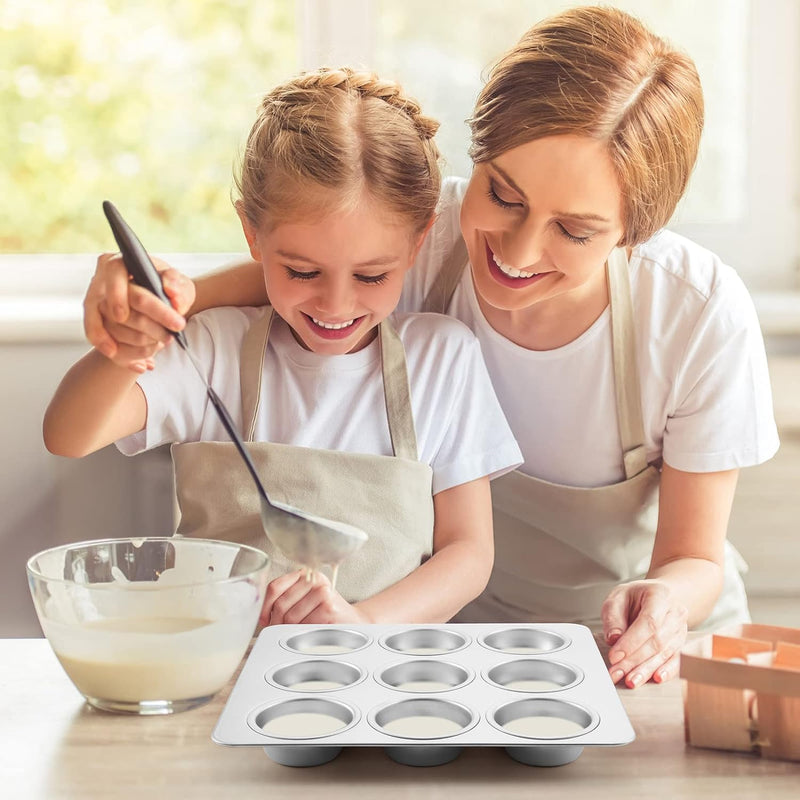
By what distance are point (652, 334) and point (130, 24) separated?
1347 mm

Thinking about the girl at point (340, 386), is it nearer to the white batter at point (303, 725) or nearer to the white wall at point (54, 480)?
the white batter at point (303, 725)

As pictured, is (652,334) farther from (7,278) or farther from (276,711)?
(7,278)

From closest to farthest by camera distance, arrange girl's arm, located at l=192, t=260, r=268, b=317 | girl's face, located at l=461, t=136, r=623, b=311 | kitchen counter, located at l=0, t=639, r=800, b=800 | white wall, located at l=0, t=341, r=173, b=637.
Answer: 1. kitchen counter, located at l=0, t=639, r=800, b=800
2. girl's face, located at l=461, t=136, r=623, b=311
3. girl's arm, located at l=192, t=260, r=268, b=317
4. white wall, located at l=0, t=341, r=173, b=637

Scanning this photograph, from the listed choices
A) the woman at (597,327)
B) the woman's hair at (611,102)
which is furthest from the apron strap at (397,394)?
the woman's hair at (611,102)

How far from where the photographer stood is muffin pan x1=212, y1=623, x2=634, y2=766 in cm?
74

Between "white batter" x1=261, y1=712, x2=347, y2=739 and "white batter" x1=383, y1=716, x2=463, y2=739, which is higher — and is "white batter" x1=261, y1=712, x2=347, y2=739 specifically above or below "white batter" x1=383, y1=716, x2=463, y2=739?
above

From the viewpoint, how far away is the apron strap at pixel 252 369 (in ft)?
4.28

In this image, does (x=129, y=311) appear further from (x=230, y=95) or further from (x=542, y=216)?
(x=230, y=95)

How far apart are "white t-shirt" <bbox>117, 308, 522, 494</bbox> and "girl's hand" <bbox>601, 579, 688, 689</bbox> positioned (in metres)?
0.32

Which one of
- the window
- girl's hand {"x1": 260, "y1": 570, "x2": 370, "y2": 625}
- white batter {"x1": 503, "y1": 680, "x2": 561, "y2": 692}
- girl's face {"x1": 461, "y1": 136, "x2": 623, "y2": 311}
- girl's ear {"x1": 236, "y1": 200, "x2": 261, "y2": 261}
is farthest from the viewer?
the window

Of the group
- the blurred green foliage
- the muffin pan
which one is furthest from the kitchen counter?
the blurred green foliage

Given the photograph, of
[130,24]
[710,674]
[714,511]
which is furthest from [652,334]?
[130,24]

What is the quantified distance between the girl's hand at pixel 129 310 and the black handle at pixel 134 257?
0.03 feet

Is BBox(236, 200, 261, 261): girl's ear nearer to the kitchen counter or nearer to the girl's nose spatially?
→ the girl's nose
